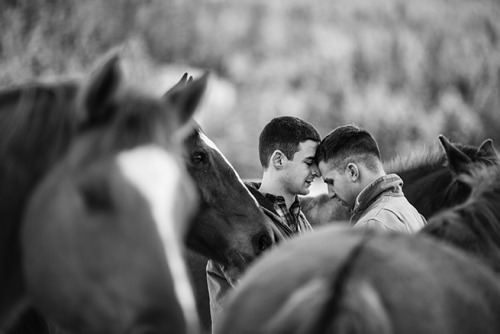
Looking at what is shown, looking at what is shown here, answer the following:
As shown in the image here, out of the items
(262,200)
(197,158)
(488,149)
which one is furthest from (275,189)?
(488,149)

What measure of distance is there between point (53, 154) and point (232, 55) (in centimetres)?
2714

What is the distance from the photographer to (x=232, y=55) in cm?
2925

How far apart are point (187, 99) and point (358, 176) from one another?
80.1 inches

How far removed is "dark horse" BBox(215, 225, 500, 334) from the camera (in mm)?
2064

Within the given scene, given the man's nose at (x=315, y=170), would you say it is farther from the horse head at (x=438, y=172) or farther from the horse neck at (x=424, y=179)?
the horse neck at (x=424, y=179)

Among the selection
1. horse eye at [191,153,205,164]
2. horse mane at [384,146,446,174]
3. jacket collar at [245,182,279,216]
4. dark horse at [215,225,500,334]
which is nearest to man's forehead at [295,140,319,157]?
jacket collar at [245,182,279,216]

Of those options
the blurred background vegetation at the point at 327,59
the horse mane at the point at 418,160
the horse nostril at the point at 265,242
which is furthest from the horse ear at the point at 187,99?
the blurred background vegetation at the point at 327,59

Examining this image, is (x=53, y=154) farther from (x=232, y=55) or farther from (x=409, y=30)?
(x=409, y=30)

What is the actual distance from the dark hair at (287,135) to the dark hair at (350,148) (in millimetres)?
337

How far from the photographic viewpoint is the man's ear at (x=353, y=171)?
4617 mm

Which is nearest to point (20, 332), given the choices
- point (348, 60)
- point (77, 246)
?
point (77, 246)

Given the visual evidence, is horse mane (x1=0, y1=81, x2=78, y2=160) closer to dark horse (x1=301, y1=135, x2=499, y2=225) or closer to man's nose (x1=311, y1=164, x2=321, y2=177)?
dark horse (x1=301, y1=135, x2=499, y2=225)

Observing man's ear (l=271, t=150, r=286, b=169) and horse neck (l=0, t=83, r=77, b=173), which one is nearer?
horse neck (l=0, t=83, r=77, b=173)

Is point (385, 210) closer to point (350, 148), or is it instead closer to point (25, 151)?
point (350, 148)
